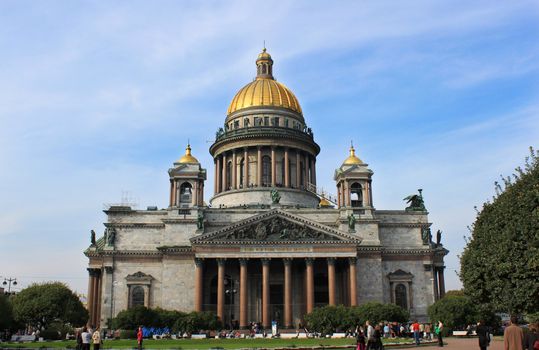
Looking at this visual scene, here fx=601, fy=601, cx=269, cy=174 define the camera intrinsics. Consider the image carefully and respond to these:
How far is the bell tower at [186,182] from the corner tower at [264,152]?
8.82m

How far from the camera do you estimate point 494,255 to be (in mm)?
30797

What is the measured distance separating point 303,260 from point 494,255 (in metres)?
35.8

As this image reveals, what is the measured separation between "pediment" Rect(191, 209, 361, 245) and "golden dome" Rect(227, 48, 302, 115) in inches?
917

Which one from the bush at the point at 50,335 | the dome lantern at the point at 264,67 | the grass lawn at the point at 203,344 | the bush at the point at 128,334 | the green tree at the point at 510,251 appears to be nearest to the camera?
the green tree at the point at 510,251

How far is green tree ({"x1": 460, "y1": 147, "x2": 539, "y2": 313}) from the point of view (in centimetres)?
2884

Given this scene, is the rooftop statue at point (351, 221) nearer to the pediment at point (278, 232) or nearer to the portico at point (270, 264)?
the pediment at point (278, 232)

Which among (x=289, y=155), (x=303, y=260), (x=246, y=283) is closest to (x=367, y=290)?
(x=303, y=260)

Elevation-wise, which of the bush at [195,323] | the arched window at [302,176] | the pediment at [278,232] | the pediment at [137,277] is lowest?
the bush at [195,323]

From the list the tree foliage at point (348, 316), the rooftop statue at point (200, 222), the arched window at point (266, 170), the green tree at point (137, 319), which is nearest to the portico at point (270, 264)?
the rooftop statue at point (200, 222)

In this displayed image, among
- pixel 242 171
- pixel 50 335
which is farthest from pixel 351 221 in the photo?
pixel 50 335

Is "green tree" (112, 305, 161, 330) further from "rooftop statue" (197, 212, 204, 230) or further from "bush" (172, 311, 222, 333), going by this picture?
"rooftop statue" (197, 212, 204, 230)

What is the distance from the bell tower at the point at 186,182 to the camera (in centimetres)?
7031

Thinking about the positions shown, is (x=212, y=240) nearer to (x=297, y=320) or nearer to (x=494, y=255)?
(x=297, y=320)

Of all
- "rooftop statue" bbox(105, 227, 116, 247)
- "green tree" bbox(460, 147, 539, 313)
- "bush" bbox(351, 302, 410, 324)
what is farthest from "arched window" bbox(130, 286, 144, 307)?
"green tree" bbox(460, 147, 539, 313)
